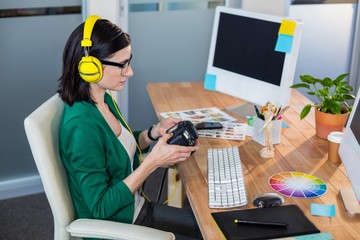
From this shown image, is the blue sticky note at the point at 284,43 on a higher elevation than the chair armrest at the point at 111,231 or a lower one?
higher

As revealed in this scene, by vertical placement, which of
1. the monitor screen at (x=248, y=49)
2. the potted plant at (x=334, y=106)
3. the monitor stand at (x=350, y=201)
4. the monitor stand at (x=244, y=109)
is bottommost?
the monitor stand at (x=244, y=109)

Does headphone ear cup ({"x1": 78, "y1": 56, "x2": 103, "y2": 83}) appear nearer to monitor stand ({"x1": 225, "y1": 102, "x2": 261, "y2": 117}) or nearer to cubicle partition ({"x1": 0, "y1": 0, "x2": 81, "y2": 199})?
monitor stand ({"x1": 225, "y1": 102, "x2": 261, "y2": 117})

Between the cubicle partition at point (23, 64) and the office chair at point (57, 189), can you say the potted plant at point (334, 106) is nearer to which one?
the office chair at point (57, 189)

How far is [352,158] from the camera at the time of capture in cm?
162

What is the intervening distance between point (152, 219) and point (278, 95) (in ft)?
2.33

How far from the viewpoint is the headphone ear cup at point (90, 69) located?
65.9 inches

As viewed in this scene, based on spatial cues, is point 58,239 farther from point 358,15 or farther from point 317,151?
point 358,15

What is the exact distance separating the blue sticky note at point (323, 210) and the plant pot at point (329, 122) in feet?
1.73

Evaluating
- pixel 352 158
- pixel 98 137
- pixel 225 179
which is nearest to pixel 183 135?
pixel 225 179

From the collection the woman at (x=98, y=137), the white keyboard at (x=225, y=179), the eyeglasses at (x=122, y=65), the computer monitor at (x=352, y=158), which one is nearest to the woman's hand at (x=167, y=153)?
the woman at (x=98, y=137)

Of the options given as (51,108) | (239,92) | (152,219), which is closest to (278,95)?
(239,92)

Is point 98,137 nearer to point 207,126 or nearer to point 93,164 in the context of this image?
point 93,164

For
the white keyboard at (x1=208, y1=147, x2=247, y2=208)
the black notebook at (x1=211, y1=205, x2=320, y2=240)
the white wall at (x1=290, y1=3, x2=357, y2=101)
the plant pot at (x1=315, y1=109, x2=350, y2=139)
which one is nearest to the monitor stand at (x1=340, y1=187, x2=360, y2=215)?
the black notebook at (x1=211, y1=205, x2=320, y2=240)

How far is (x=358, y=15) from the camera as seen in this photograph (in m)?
3.70
